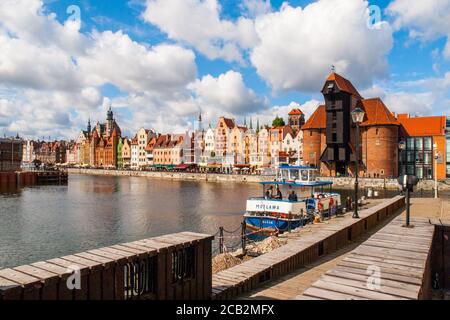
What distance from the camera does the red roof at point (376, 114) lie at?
80.6 m

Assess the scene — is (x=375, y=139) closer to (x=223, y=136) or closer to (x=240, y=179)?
(x=240, y=179)

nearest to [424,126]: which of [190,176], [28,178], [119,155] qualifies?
[190,176]

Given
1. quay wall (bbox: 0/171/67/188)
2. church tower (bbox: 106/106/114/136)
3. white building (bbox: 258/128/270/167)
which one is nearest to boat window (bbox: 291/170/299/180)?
white building (bbox: 258/128/270/167)

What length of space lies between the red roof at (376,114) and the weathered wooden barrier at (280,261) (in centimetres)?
6906

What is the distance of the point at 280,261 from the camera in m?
10.9

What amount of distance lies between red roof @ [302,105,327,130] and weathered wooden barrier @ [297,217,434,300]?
267 feet

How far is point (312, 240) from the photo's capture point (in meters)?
13.8

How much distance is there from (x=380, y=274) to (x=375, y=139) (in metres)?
81.3

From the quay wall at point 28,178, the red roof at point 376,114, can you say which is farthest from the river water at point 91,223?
the red roof at point 376,114

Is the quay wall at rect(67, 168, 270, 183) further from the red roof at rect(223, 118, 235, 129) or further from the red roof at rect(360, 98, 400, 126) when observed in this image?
the red roof at rect(360, 98, 400, 126)

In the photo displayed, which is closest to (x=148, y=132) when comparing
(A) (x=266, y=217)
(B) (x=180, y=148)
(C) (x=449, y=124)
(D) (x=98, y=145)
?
(B) (x=180, y=148)

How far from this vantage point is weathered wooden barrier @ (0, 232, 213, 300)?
4.91m
